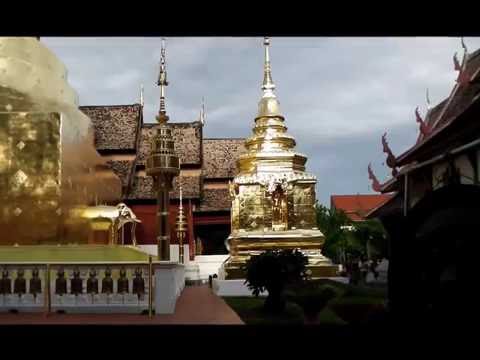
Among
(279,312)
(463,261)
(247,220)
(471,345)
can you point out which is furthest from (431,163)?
(247,220)

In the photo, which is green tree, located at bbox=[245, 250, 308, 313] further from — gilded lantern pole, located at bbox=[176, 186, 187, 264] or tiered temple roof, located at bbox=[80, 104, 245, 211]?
tiered temple roof, located at bbox=[80, 104, 245, 211]

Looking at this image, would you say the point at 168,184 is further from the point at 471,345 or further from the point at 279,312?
the point at 471,345

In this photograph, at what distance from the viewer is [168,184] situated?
7.57 m

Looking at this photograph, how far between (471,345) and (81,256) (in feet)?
16.6

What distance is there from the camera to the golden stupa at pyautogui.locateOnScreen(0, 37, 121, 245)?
7887mm

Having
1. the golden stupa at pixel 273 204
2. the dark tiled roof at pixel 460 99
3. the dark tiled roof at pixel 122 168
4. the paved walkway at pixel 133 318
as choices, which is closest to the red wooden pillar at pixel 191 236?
the dark tiled roof at pixel 122 168

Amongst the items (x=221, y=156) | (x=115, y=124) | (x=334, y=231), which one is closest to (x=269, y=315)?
(x=334, y=231)

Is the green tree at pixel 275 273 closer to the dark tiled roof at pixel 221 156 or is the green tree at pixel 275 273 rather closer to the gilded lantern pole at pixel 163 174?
the gilded lantern pole at pixel 163 174

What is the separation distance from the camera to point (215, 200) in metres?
16.8

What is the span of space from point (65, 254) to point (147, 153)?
33.7ft

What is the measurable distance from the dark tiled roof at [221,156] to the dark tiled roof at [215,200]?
1.56 ft

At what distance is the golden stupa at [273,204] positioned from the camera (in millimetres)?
10344

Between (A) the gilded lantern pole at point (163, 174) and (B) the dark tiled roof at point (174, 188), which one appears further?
(B) the dark tiled roof at point (174, 188)
